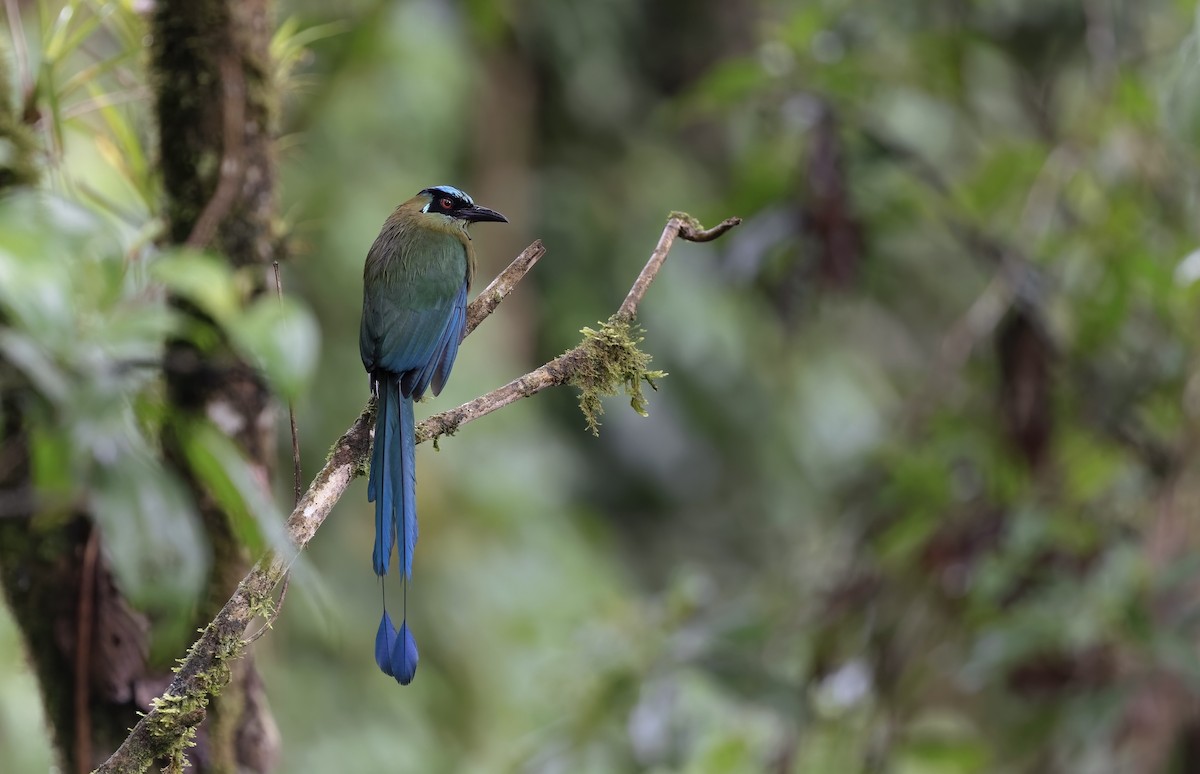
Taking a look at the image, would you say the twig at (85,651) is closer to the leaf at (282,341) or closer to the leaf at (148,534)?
the leaf at (148,534)

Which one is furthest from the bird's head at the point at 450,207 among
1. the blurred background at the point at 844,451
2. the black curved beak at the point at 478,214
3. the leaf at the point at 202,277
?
the leaf at the point at 202,277

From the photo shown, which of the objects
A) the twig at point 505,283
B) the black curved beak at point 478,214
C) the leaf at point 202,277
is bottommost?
the twig at point 505,283

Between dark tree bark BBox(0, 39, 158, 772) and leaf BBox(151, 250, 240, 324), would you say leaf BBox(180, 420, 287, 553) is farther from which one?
dark tree bark BBox(0, 39, 158, 772)

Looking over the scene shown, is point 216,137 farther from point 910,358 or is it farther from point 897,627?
point 910,358

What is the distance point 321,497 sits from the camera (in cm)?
139

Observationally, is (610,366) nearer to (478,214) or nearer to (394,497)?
(394,497)

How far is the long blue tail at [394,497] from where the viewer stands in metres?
1.30

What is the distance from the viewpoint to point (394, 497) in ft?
5.21

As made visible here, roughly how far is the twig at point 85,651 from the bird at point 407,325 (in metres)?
0.44

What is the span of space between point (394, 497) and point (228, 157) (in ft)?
2.35

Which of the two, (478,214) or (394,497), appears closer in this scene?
(394,497)

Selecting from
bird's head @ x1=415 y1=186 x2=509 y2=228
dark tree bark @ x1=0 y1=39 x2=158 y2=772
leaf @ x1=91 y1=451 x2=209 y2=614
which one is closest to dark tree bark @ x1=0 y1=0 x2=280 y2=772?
dark tree bark @ x1=0 y1=39 x2=158 y2=772

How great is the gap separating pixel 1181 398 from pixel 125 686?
8.64ft

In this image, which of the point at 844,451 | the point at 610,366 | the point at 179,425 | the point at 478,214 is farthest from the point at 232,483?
the point at 844,451
